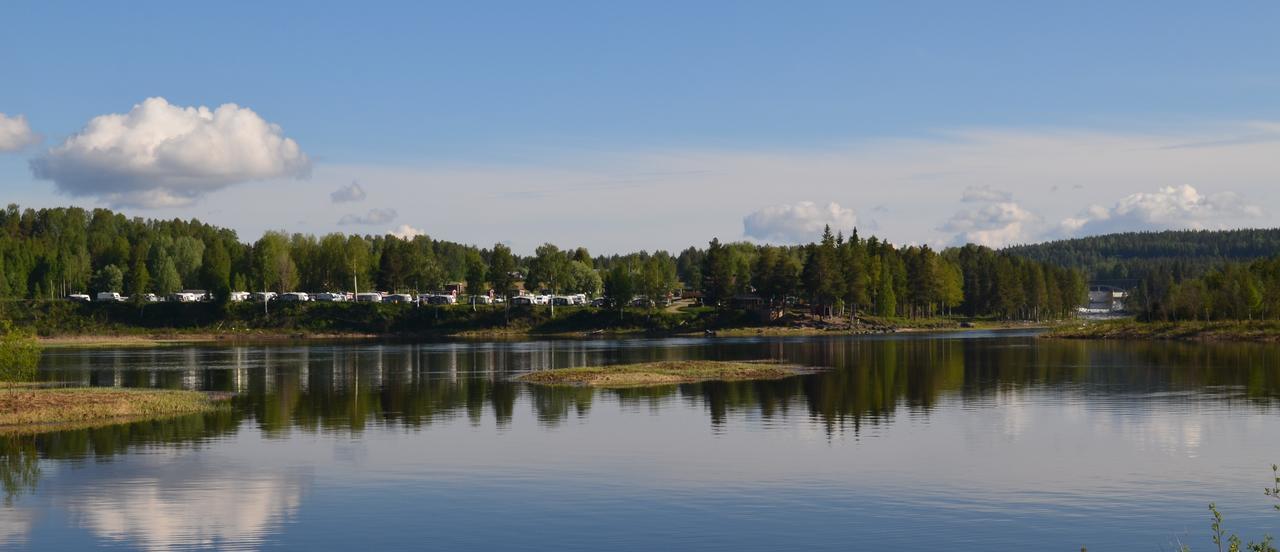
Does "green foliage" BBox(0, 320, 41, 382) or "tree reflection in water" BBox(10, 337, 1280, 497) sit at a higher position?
"green foliage" BBox(0, 320, 41, 382)

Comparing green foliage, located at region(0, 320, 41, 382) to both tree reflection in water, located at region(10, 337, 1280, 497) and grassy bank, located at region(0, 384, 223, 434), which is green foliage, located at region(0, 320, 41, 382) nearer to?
grassy bank, located at region(0, 384, 223, 434)

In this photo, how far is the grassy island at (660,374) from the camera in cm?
9319

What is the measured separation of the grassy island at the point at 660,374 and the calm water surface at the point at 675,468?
5.06m

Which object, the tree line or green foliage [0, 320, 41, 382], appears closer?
green foliage [0, 320, 41, 382]

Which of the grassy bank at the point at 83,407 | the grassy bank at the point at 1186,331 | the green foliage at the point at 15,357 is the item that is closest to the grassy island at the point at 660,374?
the grassy bank at the point at 83,407

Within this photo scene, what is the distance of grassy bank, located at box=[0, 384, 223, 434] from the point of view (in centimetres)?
6506

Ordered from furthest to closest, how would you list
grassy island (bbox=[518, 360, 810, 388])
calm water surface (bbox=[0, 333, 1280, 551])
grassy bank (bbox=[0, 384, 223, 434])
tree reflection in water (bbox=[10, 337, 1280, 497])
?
grassy island (bbox=[518, 360, 810, 388]) < tree reflection in water (bbox=[10, 337, 1280, 497]) < grassy bank (bbox=[0, 384, 223, 434]) < calm water surface (bbox=[0, 333, 1280, 551])

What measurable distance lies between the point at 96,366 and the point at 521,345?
69385 mm

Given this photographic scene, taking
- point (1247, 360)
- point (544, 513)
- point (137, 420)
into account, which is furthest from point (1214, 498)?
point (1247, 360)

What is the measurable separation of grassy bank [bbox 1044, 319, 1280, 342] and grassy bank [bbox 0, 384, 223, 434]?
13579 cm

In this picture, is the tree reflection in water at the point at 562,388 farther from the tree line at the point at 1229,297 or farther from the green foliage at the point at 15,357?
the tree line at the point at 1229,297

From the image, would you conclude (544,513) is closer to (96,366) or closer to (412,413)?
(412,413)

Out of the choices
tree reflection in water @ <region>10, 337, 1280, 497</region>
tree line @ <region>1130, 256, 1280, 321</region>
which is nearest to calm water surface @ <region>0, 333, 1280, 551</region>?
tree reflection in water @ <region>10, 337, 1280, 497</region>

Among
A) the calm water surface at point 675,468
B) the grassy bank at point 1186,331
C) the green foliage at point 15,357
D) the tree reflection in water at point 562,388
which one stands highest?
the green foliage at point 15,357
